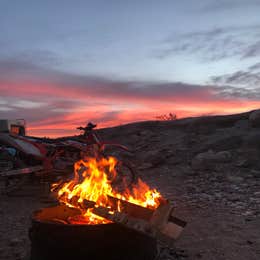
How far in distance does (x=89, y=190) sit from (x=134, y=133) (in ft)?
49.0

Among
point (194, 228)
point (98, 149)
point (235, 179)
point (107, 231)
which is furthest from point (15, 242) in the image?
point (235, 179)

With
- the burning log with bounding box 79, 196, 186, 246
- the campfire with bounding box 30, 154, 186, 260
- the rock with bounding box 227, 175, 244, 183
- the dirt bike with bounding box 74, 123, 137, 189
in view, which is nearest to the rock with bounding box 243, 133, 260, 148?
the rock with bounding box 227, 175, 244, 183

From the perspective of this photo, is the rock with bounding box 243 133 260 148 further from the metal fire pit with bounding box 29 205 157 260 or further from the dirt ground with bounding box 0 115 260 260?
the metal fire pit with bounding box 29 205 157 260

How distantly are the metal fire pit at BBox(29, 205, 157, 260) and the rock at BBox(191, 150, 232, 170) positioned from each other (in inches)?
335

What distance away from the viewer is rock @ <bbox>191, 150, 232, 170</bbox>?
1249cm

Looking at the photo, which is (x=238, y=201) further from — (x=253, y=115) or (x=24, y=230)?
(x=253, y=115)

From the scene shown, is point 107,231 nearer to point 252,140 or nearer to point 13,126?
point 13,126

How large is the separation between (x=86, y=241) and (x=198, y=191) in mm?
5916

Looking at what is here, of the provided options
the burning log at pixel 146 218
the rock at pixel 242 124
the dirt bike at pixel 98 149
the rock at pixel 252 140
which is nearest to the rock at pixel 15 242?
the burning log at pixel 146 218

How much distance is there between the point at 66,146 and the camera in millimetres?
9156

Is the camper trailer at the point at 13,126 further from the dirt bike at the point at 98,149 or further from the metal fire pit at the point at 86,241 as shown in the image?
the metal fire pit at the point at 86,241

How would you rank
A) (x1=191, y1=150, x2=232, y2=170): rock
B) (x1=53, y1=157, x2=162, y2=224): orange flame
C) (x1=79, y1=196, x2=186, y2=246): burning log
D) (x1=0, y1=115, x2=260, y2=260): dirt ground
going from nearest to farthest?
(x1=79, y1=196, x2=186, y2=246): burning log < (x1=53, y1=157, x2=162, y2=224): orange flame < (x1=0, y1=115, x2=260, y2=260): dirt ground < (x1=191, y1=150, x2=232, y2=170): rock

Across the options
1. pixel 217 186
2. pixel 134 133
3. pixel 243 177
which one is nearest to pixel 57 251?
pixel 217 186

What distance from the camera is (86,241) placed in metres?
4.04
